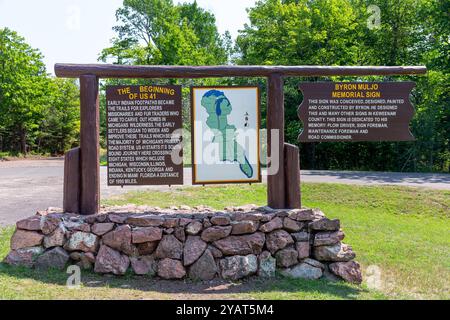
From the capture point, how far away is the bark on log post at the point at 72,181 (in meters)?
6.16

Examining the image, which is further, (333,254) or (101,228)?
(333,254)

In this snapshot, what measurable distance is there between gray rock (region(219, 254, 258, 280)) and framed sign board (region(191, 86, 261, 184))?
1.22 meters

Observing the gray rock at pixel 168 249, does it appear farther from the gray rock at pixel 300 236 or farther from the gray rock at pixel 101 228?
the gray rock at pixel 300 236

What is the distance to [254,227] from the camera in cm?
615

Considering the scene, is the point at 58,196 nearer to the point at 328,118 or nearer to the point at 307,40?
the point at 328,118

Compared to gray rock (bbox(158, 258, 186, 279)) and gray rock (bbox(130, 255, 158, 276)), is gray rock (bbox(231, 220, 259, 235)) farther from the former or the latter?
gray rock (bbox(130, 255, 158, 276))

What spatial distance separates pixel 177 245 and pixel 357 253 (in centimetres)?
379

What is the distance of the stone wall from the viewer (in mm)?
6000

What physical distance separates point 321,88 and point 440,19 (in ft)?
71.5

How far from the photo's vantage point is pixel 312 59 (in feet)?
86.9

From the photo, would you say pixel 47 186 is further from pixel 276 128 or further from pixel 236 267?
pixel 276 128

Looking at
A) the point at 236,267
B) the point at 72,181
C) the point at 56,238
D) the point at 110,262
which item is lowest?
the point at 236,267

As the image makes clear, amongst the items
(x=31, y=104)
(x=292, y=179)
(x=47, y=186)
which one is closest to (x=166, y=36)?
(x=31, y=104)

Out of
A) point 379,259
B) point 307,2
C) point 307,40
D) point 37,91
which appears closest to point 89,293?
point 379,259
